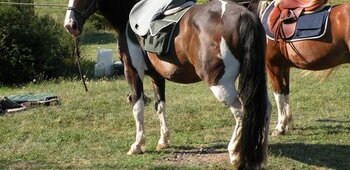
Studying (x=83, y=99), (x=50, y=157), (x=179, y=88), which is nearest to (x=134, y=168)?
(x=50, y=157)

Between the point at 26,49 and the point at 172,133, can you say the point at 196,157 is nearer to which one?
the point at 172,133

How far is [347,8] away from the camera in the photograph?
19.9ft

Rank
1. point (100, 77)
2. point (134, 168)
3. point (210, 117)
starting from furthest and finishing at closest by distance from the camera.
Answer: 1. point (100, 77)
2. point (210, 117)
3. point (134, 168)

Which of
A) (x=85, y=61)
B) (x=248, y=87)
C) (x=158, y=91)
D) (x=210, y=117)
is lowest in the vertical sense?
(x=85, y=61)

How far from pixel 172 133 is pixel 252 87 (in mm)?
2497

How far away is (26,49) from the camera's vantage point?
550 inches

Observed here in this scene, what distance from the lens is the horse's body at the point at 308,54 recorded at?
19.8 feet

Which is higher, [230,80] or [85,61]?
[230,80]

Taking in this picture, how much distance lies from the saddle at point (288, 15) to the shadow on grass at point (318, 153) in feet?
4.39

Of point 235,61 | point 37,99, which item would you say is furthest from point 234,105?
point 37,99

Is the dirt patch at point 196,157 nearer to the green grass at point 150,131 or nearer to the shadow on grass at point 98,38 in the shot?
the green grass at point 150,131

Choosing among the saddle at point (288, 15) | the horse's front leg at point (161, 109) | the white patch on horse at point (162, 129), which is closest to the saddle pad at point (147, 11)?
the horse's front leg at point (161, 109)

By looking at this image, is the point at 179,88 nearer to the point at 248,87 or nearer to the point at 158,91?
the point at 158,91

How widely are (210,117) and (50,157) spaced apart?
2.66m
